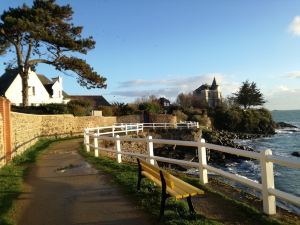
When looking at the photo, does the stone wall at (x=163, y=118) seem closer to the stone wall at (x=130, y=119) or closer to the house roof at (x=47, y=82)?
the stone wall at (x=130, y=119)

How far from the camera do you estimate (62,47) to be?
3722cm

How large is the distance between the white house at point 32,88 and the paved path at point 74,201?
3598 cm

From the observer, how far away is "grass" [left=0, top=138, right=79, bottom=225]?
7.82 metres

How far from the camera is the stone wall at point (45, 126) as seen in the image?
18406 millimetres

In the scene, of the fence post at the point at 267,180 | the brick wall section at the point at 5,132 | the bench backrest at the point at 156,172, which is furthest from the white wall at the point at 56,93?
the fence post at the point at 267,180

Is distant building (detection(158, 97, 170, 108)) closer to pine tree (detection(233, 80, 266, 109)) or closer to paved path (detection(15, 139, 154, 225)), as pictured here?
pine tree (detection(233, 80, 266, 109))

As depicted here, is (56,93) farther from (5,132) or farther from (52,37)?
(5,132)

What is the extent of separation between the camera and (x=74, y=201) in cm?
873

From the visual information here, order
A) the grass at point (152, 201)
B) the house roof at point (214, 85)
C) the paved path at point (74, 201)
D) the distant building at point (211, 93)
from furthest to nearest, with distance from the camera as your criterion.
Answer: the house roof at point (214, 85), the distant building at point (211, 93), the paved path at point (74, 201), the grass at point (152, 201)

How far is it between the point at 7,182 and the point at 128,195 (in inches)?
154

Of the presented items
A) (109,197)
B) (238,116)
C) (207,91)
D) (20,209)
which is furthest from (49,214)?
(207,91)

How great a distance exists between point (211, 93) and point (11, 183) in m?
96.6

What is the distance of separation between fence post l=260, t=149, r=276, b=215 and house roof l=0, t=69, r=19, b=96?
48.6m

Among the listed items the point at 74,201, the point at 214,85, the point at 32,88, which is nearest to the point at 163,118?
the point at 32,88
